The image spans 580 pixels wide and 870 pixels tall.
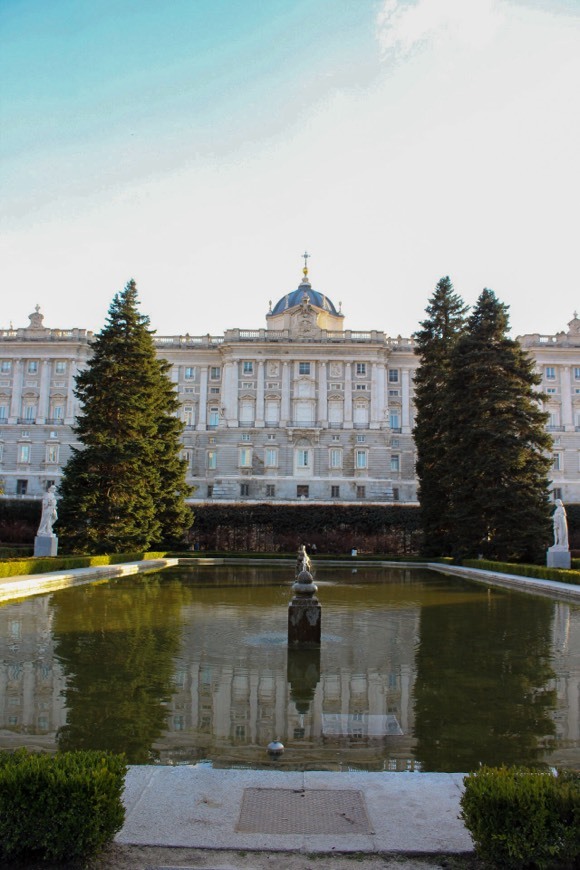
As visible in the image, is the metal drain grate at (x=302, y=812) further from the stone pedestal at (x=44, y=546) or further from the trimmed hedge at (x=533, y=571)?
the stone pedestal at (x=44, y=546)

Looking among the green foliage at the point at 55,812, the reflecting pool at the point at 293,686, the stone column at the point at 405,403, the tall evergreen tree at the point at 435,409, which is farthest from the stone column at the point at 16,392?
the green foliage at the point at 55,812

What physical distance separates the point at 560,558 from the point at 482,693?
17.2 meters

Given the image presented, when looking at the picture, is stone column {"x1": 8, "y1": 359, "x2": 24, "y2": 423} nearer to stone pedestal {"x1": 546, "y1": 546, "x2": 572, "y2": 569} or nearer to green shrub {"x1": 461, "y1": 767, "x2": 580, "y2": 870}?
stone pedestal {"x1": 546, "y1": 546, "x2": 572, "y2": 569}

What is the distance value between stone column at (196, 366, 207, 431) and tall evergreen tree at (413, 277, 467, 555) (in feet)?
110

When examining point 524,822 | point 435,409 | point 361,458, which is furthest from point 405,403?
point 524,822

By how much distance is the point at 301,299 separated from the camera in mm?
69875

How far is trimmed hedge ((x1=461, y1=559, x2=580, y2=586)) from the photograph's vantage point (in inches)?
712

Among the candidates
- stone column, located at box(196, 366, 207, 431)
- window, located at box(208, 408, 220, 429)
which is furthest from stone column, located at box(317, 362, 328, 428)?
stone column, located at box(196, 366, 207, 431)

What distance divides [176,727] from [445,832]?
9.30 ft

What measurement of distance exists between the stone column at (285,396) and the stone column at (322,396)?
9.48ft

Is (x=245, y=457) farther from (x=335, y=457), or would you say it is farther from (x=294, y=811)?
(x=294, y=811)

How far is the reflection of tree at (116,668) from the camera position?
218 inches

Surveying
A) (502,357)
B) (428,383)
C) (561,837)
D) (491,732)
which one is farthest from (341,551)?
(561,837)

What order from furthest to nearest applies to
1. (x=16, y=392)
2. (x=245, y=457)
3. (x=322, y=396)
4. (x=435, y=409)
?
(x=16, y=392) < (x=322, y=396) < (x=245, y=457) < (x=435, y=409)
